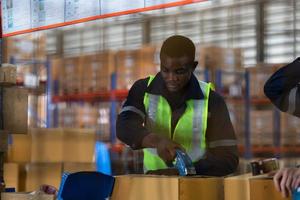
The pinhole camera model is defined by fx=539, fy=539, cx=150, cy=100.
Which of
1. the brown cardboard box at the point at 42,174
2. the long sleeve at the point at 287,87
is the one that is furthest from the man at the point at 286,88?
the brown cardboard box at the point at 42,174

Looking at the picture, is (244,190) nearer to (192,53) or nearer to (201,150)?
(201,150)

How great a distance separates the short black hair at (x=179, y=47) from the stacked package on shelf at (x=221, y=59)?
0.56 feet

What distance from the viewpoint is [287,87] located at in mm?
1951

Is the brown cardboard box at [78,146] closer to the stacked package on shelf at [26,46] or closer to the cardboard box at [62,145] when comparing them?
the cardboard box at [62,145]

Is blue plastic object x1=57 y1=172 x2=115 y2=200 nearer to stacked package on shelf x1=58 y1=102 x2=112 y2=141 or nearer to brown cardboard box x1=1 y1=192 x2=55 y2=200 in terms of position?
brown cardboard box x1=1 y1=192 x2=55 y2=200

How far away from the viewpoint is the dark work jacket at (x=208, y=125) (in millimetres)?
2354

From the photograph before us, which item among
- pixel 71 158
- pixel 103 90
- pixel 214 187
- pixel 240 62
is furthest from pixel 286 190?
pixel 103 90

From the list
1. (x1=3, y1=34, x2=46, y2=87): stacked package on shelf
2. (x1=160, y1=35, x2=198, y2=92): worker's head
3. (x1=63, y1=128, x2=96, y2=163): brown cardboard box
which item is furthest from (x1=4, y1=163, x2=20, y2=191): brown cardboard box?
(x1=160, y1=35, x2=198, y2=92): worker's head

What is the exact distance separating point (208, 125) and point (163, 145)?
259 mm

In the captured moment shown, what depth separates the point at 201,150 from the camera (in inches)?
94.2

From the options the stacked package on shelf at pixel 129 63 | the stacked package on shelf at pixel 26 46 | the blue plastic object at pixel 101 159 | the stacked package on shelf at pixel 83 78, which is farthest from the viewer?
the stacked package on shelf at pixel 83 78

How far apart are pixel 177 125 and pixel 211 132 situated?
6.2 inches

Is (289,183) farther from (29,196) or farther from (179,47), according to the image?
(29,196)

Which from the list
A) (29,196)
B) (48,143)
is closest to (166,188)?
(29,196)
